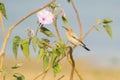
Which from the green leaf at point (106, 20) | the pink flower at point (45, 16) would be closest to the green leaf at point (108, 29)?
the green leaf at point (106, 20)

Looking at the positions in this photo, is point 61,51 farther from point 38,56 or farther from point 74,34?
point 74,34

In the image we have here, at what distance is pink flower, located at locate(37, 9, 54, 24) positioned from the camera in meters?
1.95

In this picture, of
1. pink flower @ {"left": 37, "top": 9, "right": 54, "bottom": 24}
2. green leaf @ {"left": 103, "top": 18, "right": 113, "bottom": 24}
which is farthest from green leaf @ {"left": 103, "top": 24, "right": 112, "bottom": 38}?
pink flower @ {"left": 37, "top": 9, "right": 54, "bottom": 24}

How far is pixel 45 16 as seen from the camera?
1.94 meters

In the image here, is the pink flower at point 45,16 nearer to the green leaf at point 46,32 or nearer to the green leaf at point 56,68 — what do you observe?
the green leaf at point 46,32

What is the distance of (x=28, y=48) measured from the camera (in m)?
1.95

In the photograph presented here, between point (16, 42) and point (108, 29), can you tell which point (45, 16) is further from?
point (108, 29)

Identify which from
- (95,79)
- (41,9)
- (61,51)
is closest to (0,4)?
(41,9)

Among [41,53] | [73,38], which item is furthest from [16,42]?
[73,38]

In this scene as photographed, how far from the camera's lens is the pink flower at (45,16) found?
195 cm

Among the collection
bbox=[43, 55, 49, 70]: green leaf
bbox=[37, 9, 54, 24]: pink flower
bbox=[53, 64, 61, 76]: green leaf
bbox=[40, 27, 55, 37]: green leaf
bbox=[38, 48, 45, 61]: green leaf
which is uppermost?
bbox=[37, 9, 54, 24]: pink flower

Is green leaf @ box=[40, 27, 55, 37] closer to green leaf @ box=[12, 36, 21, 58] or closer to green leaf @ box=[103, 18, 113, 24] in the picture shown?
green leaf @ box=[12, 36, 21, 58]

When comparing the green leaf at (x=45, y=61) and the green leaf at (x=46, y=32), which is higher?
the green leaf at (x=46, y=32)

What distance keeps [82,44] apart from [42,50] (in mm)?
188
